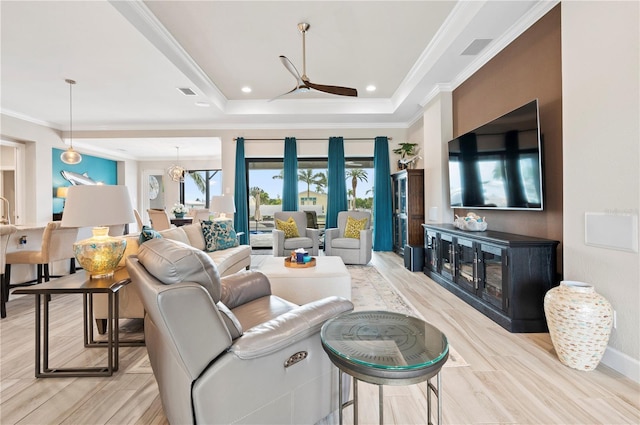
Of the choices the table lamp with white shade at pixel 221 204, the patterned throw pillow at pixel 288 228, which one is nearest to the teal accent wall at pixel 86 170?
the table lamp with white shade at pixel 221 204

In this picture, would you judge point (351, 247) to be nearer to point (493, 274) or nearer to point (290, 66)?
point (493, 274)

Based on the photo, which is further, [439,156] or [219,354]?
[439,156]

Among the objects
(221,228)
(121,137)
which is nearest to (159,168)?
(121,137)

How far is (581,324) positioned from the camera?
1896 mm

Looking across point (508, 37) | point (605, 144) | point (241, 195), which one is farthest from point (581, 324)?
point (241, 195)

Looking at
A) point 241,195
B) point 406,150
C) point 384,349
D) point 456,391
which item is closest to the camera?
point 384,349

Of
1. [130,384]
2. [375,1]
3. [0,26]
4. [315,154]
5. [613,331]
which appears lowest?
[130,384]

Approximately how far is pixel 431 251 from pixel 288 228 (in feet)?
8.42

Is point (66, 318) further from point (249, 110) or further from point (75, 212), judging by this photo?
point (249, 110)

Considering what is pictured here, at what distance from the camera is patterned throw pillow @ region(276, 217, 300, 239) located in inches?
219

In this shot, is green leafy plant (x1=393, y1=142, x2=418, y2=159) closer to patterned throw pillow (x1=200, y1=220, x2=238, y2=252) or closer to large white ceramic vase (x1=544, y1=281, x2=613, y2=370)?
patterned throw pillow (x1=200, y1=220, x2=238, y2=252)

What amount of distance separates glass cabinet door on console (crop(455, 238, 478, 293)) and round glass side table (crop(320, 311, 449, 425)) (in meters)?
2.05

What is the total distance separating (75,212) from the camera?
188 cm

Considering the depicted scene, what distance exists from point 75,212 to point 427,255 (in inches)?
163
